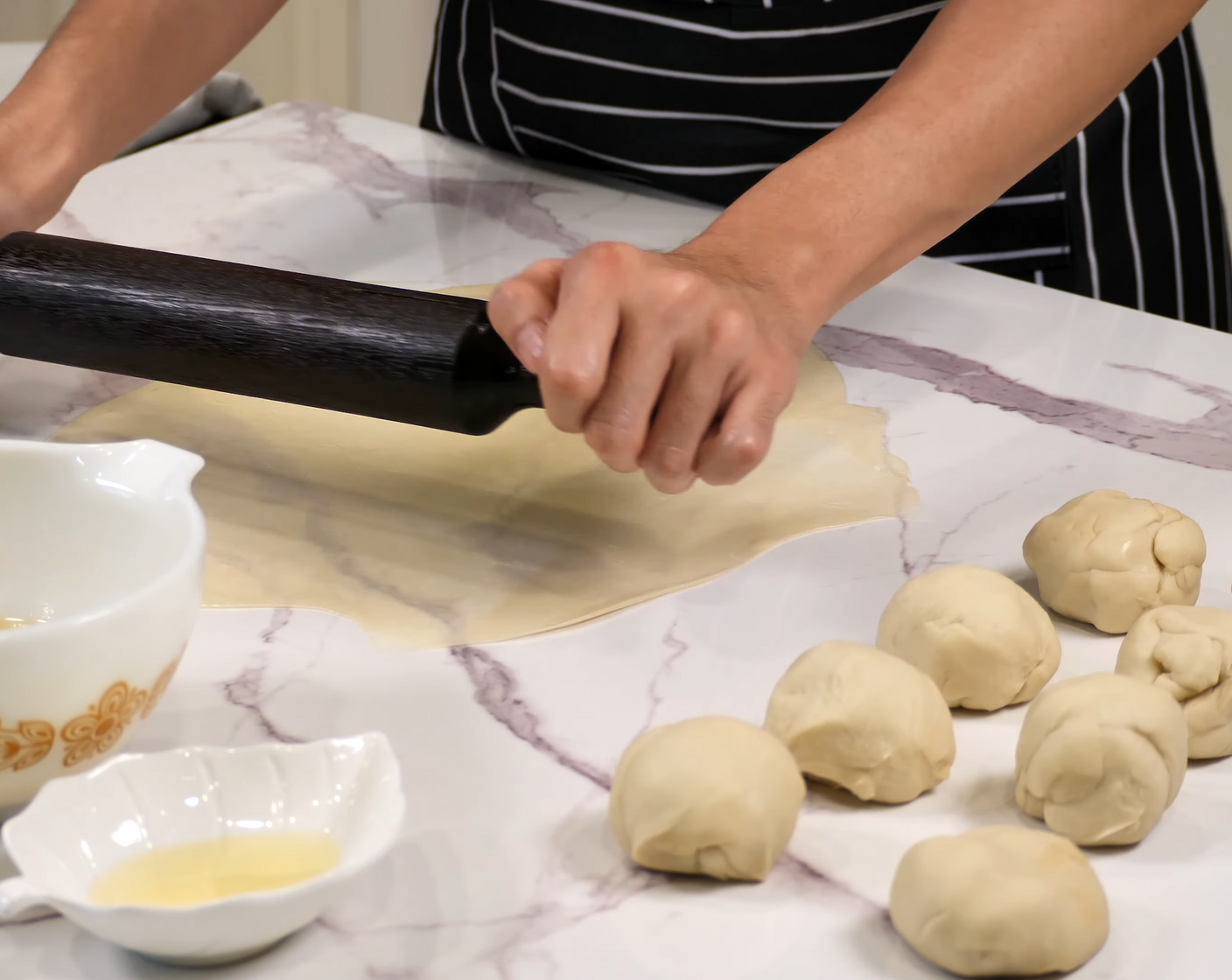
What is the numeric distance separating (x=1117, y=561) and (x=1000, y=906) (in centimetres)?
31

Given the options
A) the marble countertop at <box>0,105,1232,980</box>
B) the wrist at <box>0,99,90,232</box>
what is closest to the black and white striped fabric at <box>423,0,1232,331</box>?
the marble countertop at <box>0,105,1232,980</box>

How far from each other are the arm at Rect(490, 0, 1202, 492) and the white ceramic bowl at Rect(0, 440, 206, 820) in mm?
229

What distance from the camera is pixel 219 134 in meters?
1.61

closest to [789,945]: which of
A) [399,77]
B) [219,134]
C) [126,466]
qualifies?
[126,466]

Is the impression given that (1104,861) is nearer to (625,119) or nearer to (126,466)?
(126,466)

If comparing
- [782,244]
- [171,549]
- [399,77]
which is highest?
[782,244]

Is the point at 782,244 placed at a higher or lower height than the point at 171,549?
higher

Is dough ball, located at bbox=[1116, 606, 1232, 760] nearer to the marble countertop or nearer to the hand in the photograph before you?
A: the marble countertop

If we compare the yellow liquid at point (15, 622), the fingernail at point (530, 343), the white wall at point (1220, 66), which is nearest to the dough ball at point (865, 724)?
the fingernail at point (530, 343)

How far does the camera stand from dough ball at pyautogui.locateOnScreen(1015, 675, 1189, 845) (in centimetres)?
64

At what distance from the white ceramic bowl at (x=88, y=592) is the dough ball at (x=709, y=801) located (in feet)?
0.75

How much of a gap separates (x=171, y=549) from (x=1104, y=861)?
0.49 m

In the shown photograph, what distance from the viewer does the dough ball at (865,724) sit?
0.66 m

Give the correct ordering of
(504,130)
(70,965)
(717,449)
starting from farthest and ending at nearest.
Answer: (504,130) → (717,449) → (70,965)
